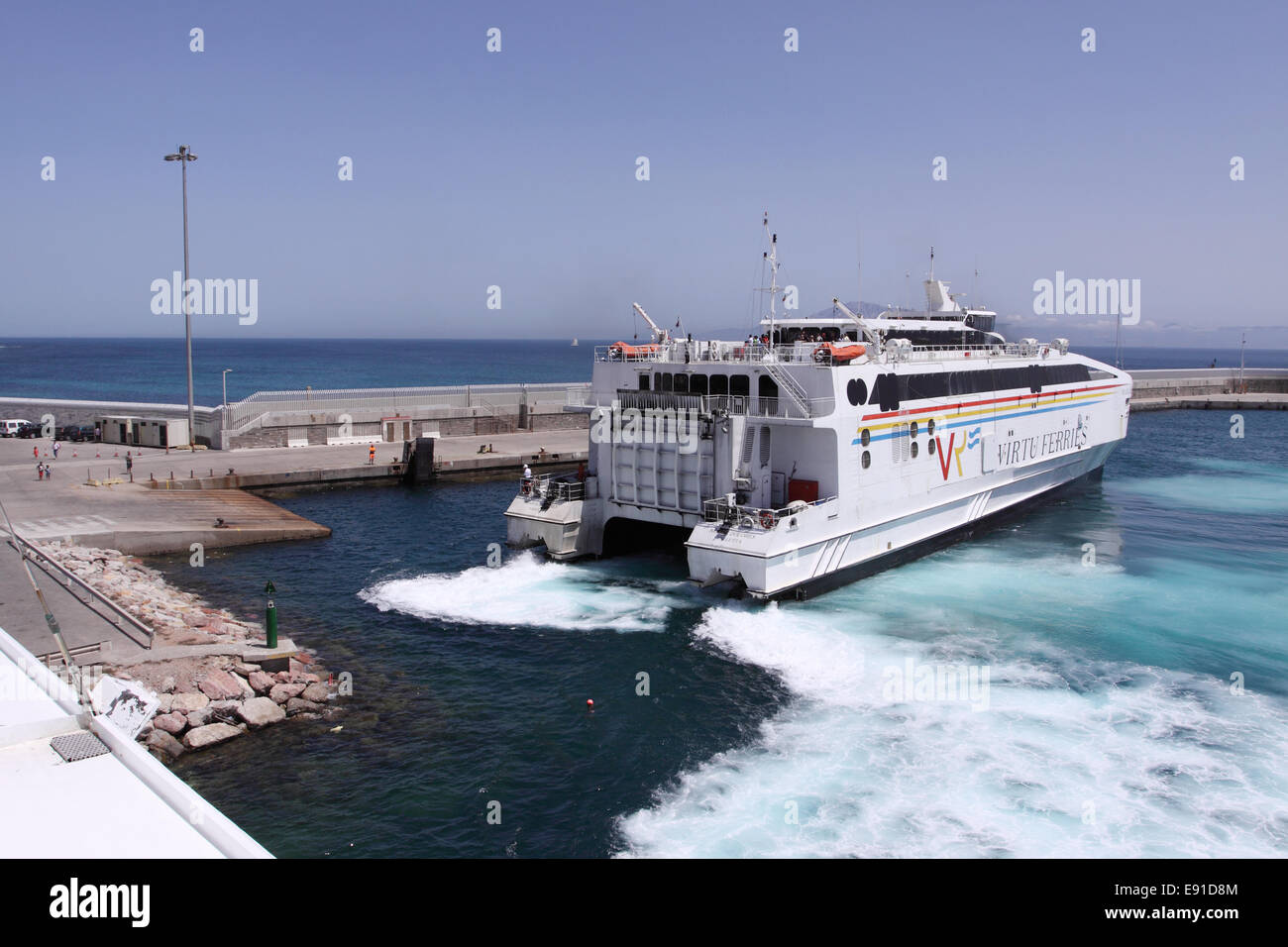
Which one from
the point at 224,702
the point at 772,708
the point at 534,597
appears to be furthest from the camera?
the point at 534,597

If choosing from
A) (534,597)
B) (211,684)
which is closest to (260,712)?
(211,684)

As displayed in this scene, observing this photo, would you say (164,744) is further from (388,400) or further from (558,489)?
(388,400)

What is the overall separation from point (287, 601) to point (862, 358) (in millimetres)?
17664

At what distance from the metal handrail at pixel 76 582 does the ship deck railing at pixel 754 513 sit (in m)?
13.6

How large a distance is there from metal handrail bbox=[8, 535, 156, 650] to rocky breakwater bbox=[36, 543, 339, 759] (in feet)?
1.64

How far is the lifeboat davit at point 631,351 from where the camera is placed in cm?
2910

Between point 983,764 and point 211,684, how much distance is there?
46.8ft

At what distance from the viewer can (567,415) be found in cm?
5759

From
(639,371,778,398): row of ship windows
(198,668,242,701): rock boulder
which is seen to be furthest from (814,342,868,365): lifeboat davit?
(198,668,242,701): rock boulder

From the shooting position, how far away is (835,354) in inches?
985

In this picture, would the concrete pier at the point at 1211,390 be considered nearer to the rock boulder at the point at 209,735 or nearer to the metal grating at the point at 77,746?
the rock boulder at the point at 209,735

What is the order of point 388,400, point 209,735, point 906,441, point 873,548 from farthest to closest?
point 388,400, point 906,441, point 873,548, point 209,735

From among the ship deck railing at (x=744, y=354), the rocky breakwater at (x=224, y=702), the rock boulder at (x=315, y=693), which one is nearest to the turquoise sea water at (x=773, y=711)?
the rocky breakwater at (x=224, y=702)

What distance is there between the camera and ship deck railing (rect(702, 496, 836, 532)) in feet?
76.2
